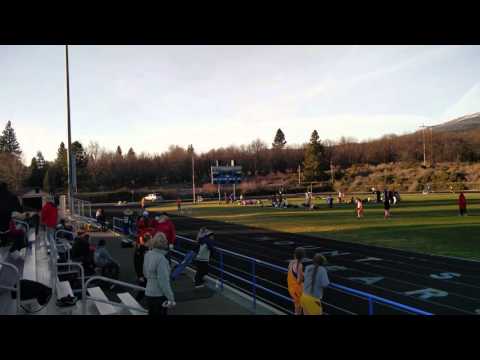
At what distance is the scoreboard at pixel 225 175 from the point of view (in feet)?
204

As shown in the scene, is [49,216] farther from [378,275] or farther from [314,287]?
[378,275]

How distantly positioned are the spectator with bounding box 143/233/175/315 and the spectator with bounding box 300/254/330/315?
6.91ft

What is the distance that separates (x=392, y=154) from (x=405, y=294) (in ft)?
418

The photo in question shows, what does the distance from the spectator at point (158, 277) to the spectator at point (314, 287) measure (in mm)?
2105

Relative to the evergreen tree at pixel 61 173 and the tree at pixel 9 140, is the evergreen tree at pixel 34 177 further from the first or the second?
the tree at pixel 9 140

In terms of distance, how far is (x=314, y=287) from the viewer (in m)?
6.42

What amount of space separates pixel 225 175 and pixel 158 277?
57.1m

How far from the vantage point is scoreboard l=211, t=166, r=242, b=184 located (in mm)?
Answer: 62188

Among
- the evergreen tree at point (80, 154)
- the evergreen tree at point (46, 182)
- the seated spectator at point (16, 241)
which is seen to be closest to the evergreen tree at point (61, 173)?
the evergreen tree at point (46, 182)

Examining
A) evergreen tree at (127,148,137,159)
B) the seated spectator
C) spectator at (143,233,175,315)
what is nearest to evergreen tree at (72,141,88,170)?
evergreen tree at (127,148,137,159)
